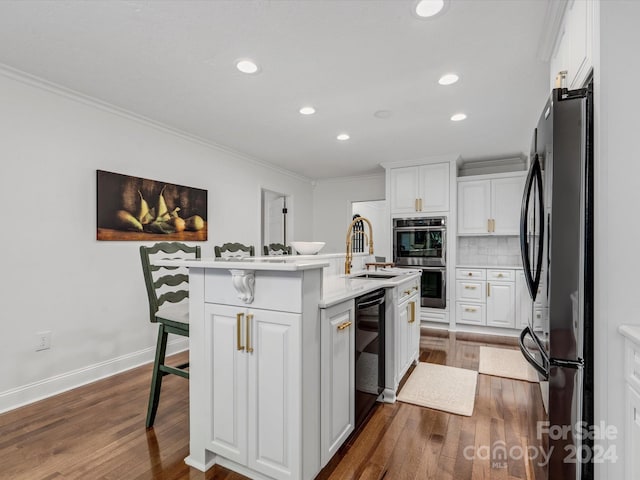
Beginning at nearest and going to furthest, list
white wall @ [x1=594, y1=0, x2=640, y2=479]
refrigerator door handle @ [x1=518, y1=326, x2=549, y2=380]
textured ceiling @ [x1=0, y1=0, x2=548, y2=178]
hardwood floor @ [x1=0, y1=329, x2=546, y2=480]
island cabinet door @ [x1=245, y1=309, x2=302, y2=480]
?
white wall @ [x1=594, y1=0, x2=640, y2=479]
refrigerator door handle @ [x1=518, y1=326, x2=549, y2=380]
island cabinet door @ [x1=245, y1=309, x2=302, y2=480]
hardwood floor @ [x1=0, y1=329, x2=546, y2=480]
textured ceiling @ [x1=0, y1=0, x2=548, y2=178]

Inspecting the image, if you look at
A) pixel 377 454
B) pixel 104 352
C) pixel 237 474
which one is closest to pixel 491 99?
pixel 377 454

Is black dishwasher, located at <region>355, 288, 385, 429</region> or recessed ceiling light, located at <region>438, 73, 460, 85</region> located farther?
recessed ceiling light, located at <region>438, 73, 460, 85</region>

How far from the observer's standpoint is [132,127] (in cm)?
312

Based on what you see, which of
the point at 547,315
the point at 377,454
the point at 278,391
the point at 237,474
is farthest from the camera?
the point at 377,454

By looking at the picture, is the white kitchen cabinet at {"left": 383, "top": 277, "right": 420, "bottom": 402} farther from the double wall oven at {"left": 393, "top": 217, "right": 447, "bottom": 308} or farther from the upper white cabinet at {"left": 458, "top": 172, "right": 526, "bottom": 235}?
the upper white cabinet at {"left": 458, "top": 172, "right": 526, "bottom": 235}

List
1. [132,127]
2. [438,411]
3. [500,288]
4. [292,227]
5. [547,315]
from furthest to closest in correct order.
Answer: [292,227]
[500,288]
[132,127]
[438,411]
[547,315]

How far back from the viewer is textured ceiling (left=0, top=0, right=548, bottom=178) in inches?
69.2

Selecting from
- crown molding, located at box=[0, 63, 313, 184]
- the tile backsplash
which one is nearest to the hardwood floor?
crown molding, located at box=[0, 63, 313, 184]

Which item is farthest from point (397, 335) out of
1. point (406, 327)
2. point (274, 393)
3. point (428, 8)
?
point (428, 8)

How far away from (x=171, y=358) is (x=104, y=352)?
0.67 meters

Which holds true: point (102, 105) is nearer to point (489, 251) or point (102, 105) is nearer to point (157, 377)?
point (157, 377)

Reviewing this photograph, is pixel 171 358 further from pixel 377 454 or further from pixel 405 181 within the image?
pixel 405 181

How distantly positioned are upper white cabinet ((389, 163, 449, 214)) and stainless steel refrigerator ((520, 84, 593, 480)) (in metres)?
3.52

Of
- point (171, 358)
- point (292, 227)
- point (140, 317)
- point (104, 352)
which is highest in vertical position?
point (292, 227)
